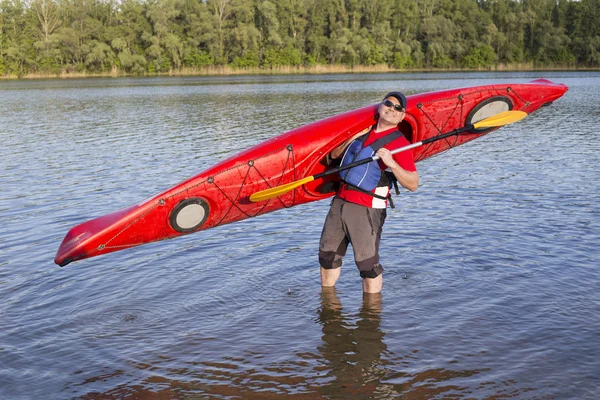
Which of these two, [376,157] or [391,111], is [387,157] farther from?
[391,111]

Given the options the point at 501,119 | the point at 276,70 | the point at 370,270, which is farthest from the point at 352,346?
the point at 276,70

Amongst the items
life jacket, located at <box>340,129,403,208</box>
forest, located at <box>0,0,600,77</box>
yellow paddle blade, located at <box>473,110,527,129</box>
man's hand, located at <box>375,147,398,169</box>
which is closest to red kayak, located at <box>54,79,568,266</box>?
yellow paddle blade, located at <box>473,110,527,129</box>

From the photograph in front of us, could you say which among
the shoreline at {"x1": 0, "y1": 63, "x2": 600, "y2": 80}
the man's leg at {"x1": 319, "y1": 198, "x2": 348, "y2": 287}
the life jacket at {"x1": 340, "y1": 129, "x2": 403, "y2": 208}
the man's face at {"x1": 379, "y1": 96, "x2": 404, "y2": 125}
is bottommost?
the man's leg at {"x1": 319, "y1": 198, "x2": 348, "y2": 287}

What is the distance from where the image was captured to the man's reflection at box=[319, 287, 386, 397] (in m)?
5.28

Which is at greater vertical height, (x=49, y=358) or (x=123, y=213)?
(x=123, y=213)

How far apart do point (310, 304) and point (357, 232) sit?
1230 mm

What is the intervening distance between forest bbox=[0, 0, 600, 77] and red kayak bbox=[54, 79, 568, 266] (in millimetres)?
79234

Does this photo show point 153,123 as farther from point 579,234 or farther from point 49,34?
point 49,34

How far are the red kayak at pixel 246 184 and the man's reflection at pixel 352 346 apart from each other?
1.37m

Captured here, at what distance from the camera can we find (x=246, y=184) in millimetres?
7465

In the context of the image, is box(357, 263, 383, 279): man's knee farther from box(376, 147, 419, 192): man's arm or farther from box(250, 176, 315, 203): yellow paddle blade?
box(250, 176, 315, 203): yellow paddle blade

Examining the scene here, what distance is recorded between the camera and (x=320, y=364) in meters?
5.65

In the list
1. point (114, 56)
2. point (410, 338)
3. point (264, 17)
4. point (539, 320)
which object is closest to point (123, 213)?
point (410, 338)

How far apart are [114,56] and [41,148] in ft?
228
